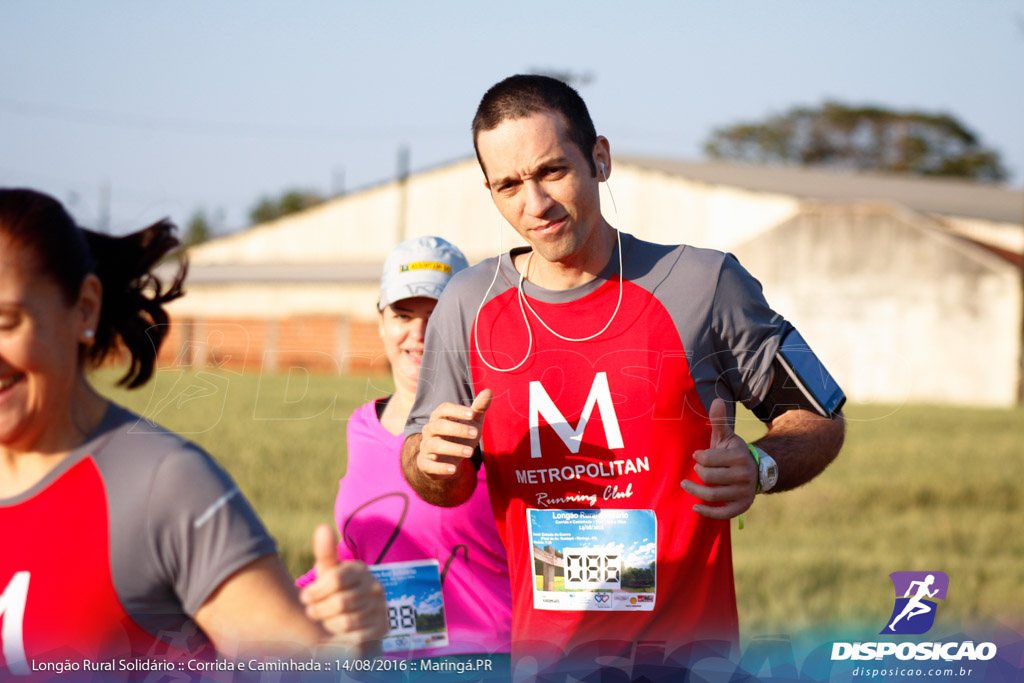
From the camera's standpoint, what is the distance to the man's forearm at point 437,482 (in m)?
2.85

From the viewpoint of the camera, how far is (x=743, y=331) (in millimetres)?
2799

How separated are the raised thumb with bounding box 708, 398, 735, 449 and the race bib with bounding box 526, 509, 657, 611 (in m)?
0.27

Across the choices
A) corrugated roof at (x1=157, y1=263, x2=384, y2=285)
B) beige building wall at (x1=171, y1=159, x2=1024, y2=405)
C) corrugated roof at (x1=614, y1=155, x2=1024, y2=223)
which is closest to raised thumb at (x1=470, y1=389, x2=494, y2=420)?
beige building wall at (x1=171, y1=159, x2=1024, y2=405)

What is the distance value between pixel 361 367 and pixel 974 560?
6.58 m

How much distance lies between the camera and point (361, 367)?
4.87 m

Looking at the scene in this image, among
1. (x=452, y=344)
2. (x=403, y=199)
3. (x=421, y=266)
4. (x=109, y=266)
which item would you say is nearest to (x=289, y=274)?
(x=403, y=199)

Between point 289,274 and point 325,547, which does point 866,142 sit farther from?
point 325,547

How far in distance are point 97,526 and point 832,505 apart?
11554 millimetres

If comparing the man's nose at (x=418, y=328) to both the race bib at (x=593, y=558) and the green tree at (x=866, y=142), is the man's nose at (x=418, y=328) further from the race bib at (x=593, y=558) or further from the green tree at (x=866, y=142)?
the green tree at (x=866, y=142)

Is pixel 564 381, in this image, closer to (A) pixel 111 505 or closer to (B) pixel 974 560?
(A) pixel 111 505

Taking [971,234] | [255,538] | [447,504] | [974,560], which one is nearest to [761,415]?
[447,504]

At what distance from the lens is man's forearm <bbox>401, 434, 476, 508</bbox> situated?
2.85 meters

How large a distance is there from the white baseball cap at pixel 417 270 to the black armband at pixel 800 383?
123cm

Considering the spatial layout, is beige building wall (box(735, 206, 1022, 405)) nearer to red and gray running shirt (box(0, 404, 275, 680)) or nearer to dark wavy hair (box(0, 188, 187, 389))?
dark wavy hair (box(0, 188, 187, 389))
